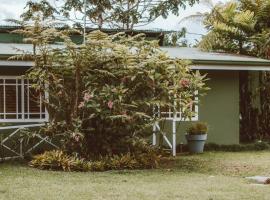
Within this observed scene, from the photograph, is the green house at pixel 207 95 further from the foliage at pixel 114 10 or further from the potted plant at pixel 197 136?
the foliage at pixel 114 10

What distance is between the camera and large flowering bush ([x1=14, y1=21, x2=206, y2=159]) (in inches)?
462

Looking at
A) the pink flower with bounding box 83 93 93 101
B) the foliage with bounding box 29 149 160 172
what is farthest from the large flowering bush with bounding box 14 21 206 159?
the foliage with bounding box 29 149 160 172

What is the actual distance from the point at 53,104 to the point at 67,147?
0.97 meters

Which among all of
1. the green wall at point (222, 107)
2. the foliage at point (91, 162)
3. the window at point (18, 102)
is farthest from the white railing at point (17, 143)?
the green wall at point (222, 107)

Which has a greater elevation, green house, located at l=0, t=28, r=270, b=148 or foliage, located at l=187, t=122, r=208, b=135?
green house, located at l=0, t=28, r=270, b=148

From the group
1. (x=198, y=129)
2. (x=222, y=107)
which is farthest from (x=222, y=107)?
(x=198, y=129)

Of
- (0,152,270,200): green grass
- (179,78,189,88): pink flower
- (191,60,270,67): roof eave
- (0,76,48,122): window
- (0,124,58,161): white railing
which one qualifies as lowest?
(0,152,270,200): green grass

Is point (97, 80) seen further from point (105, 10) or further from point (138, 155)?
point (105, 10)

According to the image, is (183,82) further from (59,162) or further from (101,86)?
(59,162)

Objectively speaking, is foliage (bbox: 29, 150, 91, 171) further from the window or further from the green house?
the window

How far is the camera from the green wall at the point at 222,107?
53.2 feet

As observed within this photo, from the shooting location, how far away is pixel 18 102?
1434cm

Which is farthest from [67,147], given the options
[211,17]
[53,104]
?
[211,17]

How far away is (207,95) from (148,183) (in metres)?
6.77
